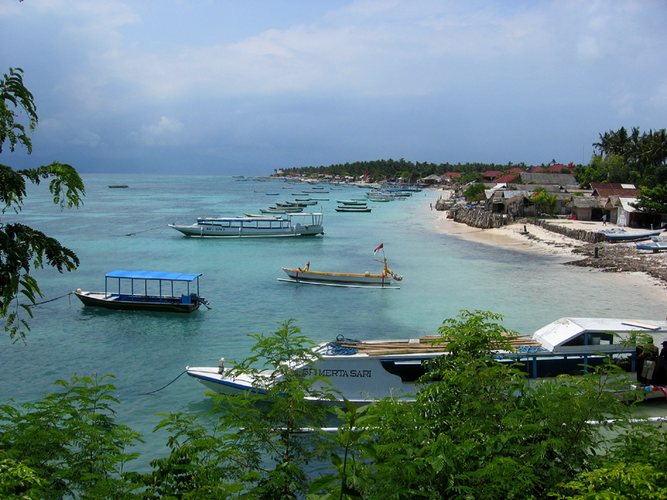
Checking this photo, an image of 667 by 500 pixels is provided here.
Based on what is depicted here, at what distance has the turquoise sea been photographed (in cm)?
1892

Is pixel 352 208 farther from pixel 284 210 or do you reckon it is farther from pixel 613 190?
pixel 613 190

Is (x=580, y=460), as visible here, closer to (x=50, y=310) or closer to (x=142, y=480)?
(x=142, y=480)

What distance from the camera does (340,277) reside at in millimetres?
33156

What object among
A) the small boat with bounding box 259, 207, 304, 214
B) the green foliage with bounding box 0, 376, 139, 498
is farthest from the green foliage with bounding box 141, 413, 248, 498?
the small boat with bounding box 259, 207, 304, 214

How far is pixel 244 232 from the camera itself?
5678 cm

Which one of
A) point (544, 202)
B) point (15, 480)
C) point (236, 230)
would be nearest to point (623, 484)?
point (15, 480)

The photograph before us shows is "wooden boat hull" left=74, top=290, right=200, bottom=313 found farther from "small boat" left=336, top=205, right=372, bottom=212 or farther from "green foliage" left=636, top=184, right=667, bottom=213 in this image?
"small boat" left=336, top=205, right=372, bottom=212

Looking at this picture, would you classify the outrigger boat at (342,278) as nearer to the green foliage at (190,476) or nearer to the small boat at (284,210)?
the green foliage at (190,476)

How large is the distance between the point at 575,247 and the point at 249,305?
90.1 feet

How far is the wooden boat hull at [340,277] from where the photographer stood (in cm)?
3266

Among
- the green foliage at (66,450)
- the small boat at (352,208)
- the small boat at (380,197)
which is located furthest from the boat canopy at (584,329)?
the small boat at (380,197)

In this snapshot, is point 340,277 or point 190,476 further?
point 340,277

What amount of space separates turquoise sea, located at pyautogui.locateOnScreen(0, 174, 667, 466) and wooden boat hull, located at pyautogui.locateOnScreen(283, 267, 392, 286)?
1.03m

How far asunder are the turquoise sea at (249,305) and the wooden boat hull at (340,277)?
103cm
